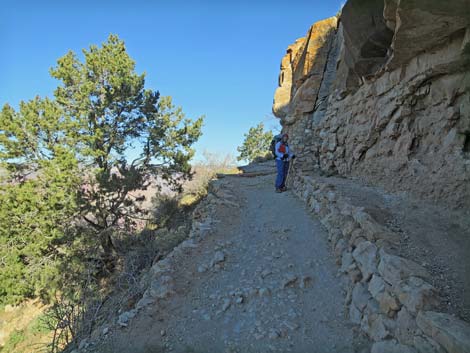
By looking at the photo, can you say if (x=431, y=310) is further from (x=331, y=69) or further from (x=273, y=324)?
(x=331, y=69)

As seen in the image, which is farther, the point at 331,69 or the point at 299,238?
the point at 331,69

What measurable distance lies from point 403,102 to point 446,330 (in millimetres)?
3596

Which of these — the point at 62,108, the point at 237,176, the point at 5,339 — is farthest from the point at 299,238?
the point at 5,339

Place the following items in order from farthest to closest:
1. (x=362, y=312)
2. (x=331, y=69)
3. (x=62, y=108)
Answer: (x=62, y=108) < (x=331, y=69) < (x=362, y=312)

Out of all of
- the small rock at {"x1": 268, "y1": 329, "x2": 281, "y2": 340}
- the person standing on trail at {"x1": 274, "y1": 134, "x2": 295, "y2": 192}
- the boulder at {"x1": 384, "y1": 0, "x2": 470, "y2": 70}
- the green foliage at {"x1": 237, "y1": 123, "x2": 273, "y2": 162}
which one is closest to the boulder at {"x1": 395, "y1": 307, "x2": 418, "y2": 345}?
the small rock at {"x1": 268, "y1": 329, "x2": 281, "y2": 340}

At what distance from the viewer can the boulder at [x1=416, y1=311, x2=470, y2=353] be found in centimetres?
152

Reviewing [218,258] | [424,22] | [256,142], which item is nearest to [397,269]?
[218,258]

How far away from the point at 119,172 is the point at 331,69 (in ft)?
27.5

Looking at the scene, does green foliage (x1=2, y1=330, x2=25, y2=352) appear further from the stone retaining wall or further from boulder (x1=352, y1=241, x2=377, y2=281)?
boulder (x1=352, y1=241, x2=377, y2=281)

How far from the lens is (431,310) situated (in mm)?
1896

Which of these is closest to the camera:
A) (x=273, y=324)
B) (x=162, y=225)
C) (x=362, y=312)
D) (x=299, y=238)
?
(x=362, y=312)

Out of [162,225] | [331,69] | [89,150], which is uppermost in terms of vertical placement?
[331,69]

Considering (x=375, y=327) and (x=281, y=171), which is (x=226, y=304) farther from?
(x=281, y=171)

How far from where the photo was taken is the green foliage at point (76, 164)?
8164 mm
